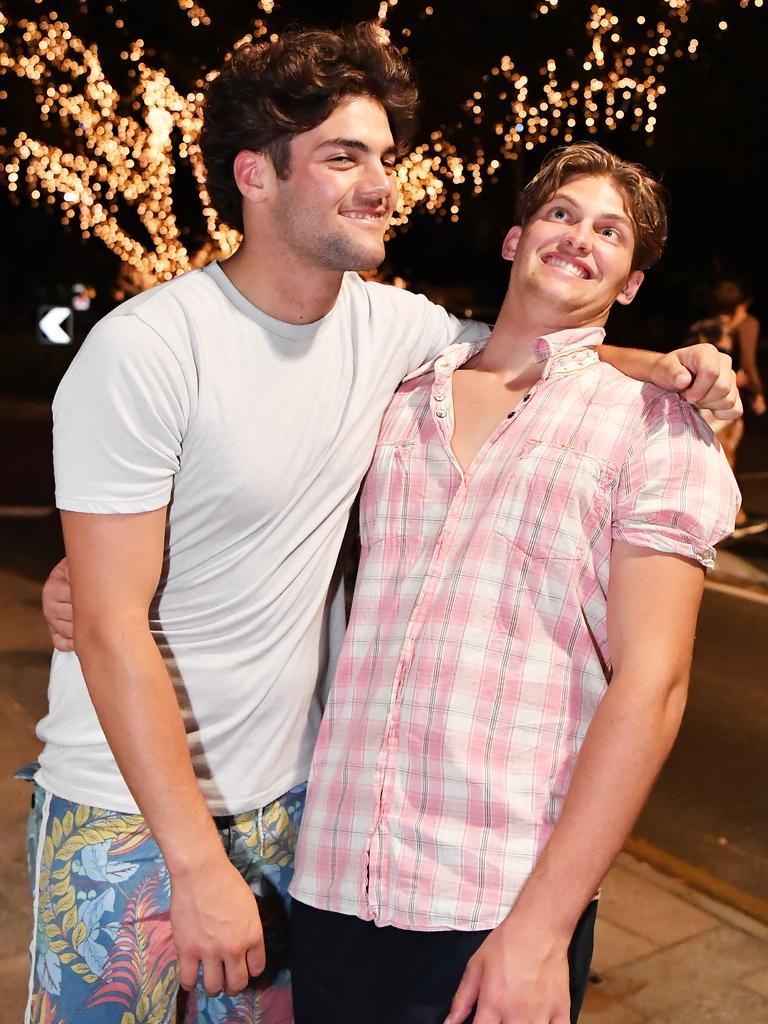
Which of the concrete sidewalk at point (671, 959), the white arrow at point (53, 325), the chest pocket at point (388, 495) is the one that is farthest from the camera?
the white arrow at point (53, 325)

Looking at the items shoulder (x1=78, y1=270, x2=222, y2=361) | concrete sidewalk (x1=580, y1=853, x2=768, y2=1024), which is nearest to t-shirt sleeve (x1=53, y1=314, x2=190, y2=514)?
shoulder (x1=78, y1=270, x2=222, y2=361)

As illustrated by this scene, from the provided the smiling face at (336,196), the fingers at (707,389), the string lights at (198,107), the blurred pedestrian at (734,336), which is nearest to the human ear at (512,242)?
the smiling face at (336,196)

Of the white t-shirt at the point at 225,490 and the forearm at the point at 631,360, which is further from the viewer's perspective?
the forearm at the point at 631,360

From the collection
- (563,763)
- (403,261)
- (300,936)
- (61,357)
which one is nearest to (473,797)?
(563,763)

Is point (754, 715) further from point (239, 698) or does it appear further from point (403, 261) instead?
point (403, 261)

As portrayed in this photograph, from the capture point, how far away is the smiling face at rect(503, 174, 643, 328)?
2.34m

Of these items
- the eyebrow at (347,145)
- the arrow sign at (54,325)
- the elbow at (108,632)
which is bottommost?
the arrow sign at (54,325)

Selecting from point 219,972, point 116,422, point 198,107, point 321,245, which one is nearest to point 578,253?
point 321,245

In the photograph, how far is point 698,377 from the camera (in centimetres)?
209

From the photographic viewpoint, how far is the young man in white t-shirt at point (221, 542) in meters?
1.93

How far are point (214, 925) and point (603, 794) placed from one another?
2.16 ft

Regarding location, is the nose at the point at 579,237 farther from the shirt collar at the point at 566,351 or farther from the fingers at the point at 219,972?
the fingers at the point at 219,972

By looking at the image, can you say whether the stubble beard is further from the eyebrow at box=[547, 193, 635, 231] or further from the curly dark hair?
the eyebrow at box=[547, 193, 635, 231]

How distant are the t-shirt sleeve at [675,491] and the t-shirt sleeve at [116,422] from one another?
772mm
